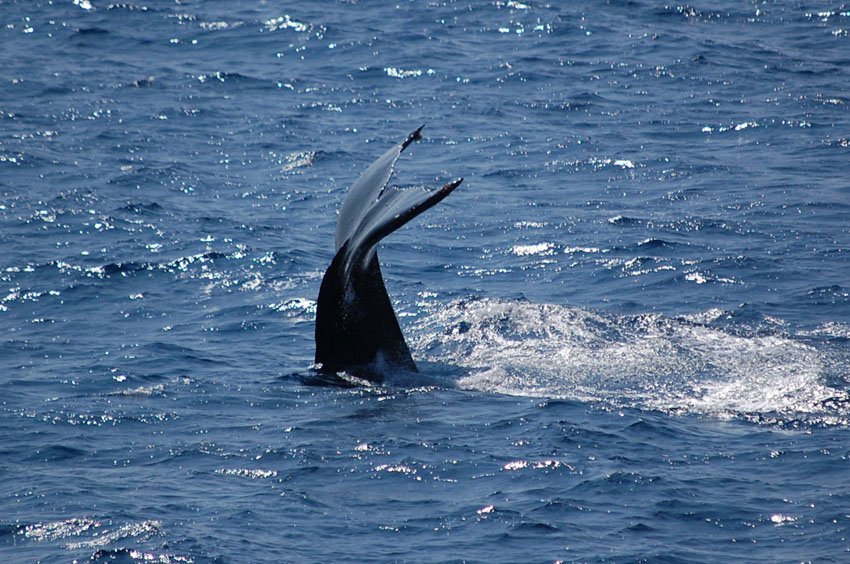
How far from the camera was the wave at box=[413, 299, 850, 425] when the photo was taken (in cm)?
1069

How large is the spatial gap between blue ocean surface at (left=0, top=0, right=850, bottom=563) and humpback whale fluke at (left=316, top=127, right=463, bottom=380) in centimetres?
34

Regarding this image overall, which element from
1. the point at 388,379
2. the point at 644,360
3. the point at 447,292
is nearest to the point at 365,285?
the point at 388,379

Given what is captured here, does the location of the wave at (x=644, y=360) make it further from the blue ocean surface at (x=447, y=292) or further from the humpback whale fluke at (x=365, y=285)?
the humpback whale fluke at (x=365, y=285)

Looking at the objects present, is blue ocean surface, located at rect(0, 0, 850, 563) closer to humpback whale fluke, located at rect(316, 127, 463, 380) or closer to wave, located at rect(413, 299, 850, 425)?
wave, located at rect(413, 299, 850, 425)

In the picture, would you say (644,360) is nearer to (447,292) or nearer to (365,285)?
(365,285)

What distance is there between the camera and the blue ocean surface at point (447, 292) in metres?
8.85

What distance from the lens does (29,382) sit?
12.1 m

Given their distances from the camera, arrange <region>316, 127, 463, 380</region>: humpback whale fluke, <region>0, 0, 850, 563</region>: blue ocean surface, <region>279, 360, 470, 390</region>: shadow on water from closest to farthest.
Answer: <region>0, 0, 850, 563</region>: blue ocean surface < <region>316, 127, 463, 380</region>: humpback whale fluke < <region>279, 360, 470, 390</region>: shadow on water

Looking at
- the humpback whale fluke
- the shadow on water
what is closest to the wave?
the shadow on water

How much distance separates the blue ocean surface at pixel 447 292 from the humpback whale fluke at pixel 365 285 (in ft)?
1.13

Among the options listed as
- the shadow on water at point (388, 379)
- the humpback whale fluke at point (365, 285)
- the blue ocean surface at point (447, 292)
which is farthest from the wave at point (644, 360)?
the humpback whale fluke at point (365, 285)

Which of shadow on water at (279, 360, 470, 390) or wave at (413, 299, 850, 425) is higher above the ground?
shadow on water at (279, 360, 470, 390)

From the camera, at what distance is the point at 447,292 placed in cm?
1446

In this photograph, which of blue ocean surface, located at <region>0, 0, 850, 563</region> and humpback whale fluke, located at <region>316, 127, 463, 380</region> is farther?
humpback whale fluke, located at <region>316, 127, 463, 380</region>
